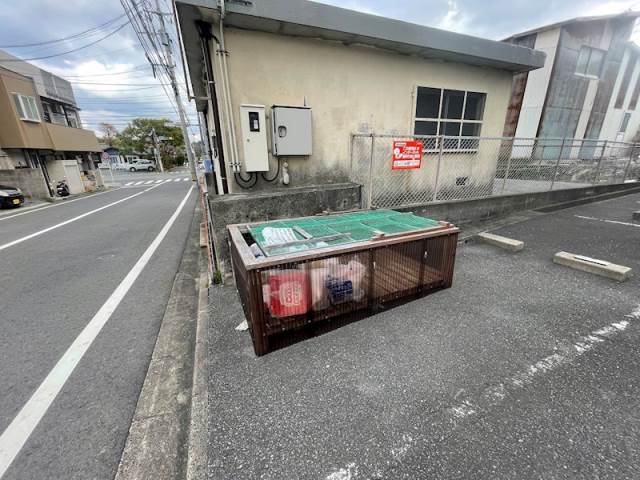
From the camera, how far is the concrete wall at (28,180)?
13.7 m

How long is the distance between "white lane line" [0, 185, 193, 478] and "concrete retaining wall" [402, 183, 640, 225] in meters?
5.05

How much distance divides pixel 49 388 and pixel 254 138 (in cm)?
383

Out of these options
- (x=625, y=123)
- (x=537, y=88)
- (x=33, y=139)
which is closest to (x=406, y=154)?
(x=537, y=88)

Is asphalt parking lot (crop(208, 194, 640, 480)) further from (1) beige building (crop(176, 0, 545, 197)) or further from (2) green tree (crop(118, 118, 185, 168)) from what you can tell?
(2) green tree (crop(118, 118, 185, 168))

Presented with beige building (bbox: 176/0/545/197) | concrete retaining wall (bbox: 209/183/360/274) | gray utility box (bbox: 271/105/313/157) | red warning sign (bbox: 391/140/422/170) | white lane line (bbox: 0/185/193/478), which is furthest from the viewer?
red warning sign (bbox: 391/140/422/170)

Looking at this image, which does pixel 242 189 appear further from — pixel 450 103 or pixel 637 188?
pixel 637 188

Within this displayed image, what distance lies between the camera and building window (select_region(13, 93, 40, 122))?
44.6 ft

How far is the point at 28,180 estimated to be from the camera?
45.6ft

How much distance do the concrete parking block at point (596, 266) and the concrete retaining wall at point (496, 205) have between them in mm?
2072

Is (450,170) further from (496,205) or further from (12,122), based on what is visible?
(12,122)

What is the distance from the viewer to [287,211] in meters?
4.20

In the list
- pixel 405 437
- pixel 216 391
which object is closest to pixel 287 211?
pixel 216 391

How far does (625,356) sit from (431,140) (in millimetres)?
5206

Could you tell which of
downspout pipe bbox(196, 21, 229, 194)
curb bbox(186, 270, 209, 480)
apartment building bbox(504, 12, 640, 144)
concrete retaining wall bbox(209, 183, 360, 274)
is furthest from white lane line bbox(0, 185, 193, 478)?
apartment building bbox(504, 12, 640, 144)
